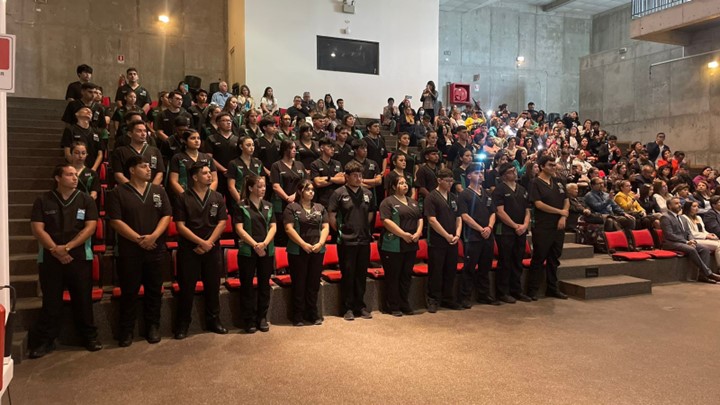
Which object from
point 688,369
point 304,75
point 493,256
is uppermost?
point 304,75

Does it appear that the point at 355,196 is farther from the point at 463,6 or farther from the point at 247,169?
the point at 463,6

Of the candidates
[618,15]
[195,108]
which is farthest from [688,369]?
[618,15]

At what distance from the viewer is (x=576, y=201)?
813 cm

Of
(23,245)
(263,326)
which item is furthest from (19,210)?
(263,326)

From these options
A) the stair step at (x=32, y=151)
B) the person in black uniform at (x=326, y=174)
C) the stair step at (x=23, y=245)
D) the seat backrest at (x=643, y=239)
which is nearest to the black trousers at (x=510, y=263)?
the person in black uniform at (x=326, y=174)

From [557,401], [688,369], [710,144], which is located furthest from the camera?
[710,144]

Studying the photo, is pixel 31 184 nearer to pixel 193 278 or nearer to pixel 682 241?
pixel 193 278

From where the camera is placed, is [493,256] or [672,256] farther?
[672,256]

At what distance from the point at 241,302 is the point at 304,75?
344 inches

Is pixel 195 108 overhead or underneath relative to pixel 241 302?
overhead

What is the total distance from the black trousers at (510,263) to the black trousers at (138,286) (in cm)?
380

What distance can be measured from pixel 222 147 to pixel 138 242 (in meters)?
2.06

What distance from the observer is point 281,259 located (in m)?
5.81

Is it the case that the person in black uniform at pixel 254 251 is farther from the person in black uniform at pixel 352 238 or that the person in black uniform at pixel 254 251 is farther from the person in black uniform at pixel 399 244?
the person in black uniform at pixel 399 244
